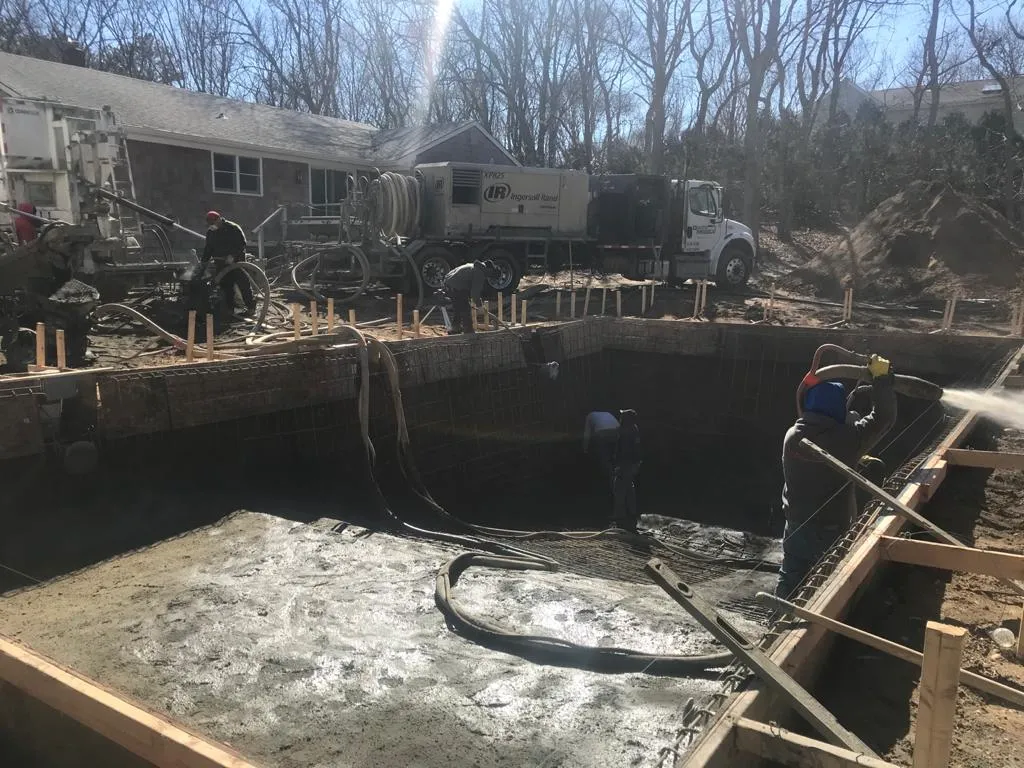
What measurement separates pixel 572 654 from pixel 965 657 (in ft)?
6.31

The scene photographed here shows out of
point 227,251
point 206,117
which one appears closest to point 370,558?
point 227,251

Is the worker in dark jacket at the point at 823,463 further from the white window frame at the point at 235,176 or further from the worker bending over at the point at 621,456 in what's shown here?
the white window frame at the point at 235,176

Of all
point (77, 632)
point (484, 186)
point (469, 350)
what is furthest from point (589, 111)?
point (77, 632)

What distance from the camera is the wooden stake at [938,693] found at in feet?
6.59

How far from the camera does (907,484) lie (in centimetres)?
530

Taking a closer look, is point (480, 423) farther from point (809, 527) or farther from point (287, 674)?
point (287, 674)

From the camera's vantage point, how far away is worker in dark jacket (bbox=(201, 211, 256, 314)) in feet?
33.4

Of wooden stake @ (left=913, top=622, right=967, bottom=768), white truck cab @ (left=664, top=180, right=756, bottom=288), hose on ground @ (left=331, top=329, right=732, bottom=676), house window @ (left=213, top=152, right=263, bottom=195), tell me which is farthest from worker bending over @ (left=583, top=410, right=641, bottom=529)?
house window @ (left=213, top=152, right=263, bottom=195)

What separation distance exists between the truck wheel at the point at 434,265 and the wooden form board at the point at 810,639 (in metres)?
10.1

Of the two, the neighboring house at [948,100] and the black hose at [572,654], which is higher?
the neighboring house at [948,100]

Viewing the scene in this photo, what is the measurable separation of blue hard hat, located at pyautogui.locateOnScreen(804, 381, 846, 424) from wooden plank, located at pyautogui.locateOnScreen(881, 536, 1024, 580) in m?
1.10

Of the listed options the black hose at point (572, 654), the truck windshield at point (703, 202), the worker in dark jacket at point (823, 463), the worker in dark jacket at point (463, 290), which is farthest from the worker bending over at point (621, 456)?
the truck windshield at point (703, 202)

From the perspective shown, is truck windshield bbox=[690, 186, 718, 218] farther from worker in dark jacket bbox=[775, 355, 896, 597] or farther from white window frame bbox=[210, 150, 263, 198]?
worker in dark jacket bbox=[775, 355, 896, 597]

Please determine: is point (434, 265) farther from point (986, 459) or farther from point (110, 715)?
point (110, 715)
